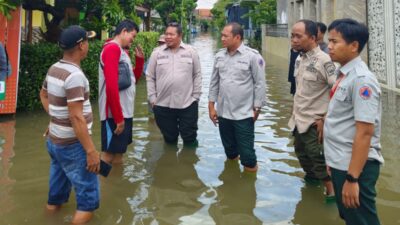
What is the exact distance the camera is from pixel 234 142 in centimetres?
539

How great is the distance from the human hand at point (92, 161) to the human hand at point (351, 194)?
192 centimetres

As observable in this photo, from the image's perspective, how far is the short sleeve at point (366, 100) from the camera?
101 inches

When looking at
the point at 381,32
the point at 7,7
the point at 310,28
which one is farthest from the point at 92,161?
the point at 381,32

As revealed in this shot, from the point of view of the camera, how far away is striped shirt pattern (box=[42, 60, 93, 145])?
3367 millimetres

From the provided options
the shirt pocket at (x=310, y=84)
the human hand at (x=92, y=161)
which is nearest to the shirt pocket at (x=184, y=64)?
the shirt pocket at (x=310, y=84)

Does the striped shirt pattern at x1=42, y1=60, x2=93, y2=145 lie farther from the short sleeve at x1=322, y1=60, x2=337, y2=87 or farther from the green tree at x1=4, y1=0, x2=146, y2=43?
the green tree at x1=4, y1=0, x2=146, y2=43

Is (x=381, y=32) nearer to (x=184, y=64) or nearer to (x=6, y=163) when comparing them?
(x=184, y=64)

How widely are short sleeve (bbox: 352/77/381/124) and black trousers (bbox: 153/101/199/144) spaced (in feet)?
11.8

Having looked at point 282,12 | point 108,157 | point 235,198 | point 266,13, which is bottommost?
point 235,198

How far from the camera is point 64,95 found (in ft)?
11.3

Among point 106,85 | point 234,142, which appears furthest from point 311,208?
point 106,85

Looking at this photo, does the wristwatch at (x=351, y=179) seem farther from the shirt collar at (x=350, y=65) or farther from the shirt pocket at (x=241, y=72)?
the shirt pocket at (x=241, y=72)

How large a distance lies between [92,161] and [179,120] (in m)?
2.77

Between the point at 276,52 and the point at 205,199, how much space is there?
23.3m
